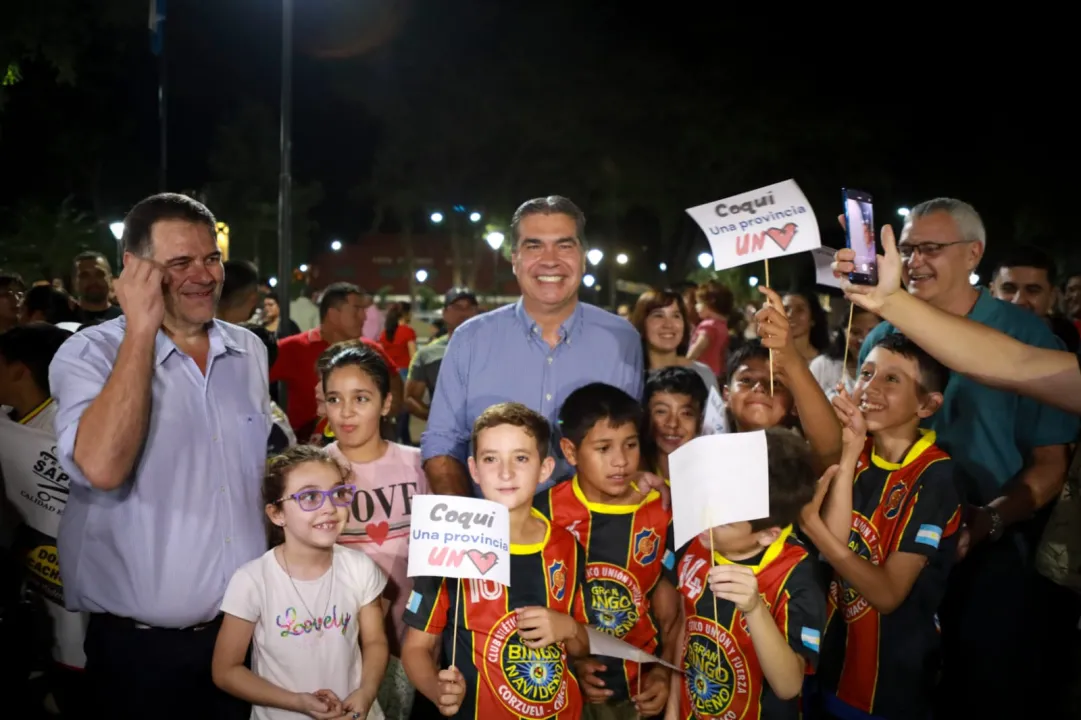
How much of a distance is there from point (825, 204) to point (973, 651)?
23.6m

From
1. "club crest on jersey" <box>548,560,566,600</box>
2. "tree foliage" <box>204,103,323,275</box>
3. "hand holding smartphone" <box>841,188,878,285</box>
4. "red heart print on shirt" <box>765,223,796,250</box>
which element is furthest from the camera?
"tree foliage" <box>204,103,323,275</box>

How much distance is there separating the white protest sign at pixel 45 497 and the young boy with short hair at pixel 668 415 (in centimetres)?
279

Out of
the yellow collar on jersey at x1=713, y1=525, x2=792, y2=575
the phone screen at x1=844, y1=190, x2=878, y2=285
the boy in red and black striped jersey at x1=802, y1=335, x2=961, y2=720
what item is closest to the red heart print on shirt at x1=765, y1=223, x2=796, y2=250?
the phone screen at x1=844, y1=190, x2=878, y2=285

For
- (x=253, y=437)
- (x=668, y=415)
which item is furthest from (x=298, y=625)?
(x=668, y=415)

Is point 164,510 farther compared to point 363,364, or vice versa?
point 363,364

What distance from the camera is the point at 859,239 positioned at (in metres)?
3.11

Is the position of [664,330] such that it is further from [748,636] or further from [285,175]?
[285,175]

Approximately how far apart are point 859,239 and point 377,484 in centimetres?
227

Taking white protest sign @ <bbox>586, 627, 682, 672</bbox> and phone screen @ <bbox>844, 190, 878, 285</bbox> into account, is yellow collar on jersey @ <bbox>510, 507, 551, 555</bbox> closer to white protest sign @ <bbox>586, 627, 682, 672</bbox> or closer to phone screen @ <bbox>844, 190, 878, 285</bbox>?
white protest sign @ <bbox>586, 627, 682, 672</bbox>

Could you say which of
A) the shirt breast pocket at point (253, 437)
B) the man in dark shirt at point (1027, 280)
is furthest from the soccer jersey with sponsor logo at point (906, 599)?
the man in dark shirt at point (1027, 280)

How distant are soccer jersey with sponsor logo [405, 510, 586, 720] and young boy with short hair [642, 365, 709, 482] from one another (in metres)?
1.18

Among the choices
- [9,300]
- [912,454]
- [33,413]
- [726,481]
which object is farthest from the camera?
[9,300]

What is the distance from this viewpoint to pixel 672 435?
438 centimetres

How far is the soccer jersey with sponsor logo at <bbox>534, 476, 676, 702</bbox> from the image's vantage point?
3.60m
